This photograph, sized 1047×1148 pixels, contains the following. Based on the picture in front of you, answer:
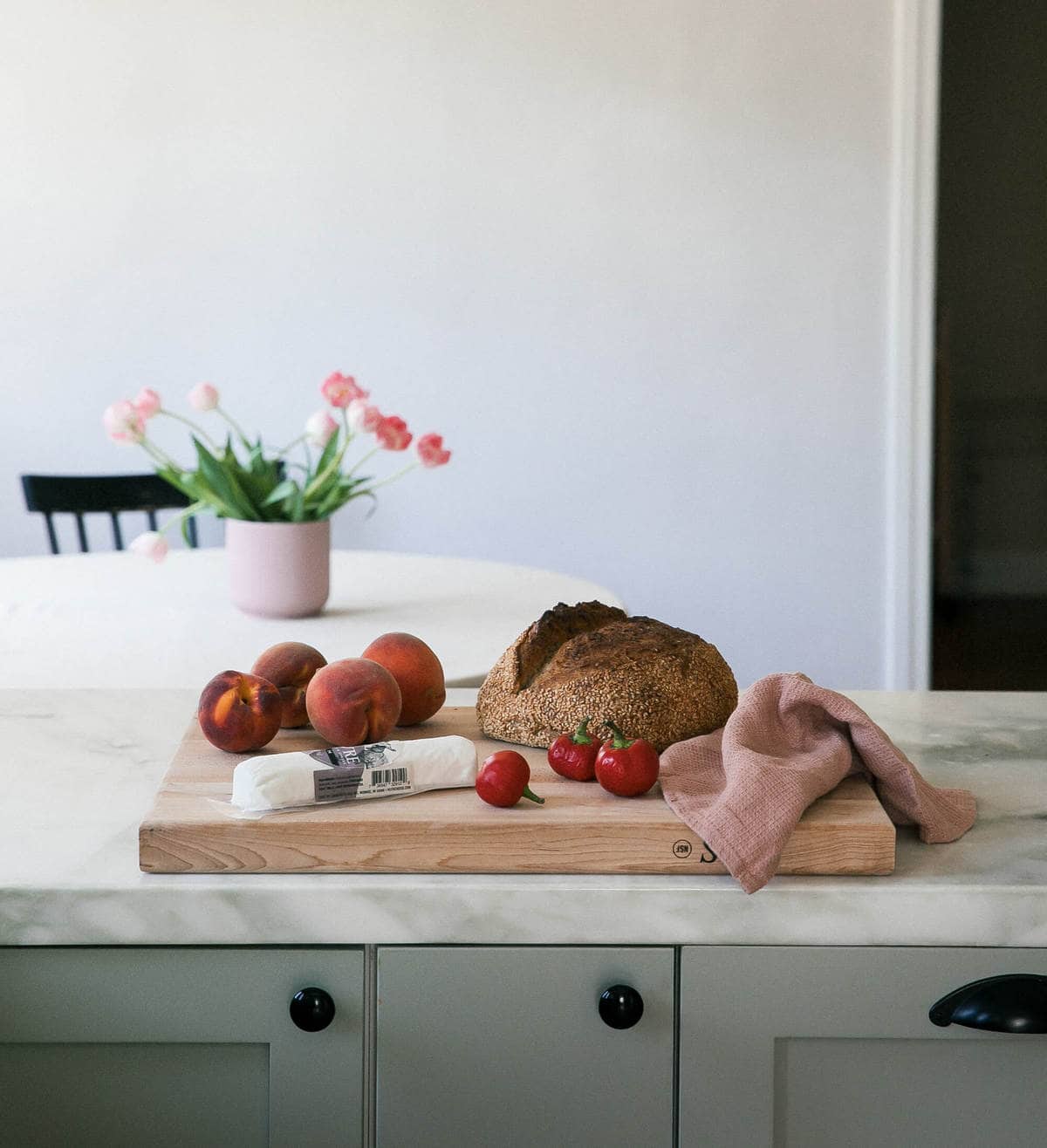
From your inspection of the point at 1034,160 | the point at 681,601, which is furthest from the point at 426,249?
the point at 1034,160

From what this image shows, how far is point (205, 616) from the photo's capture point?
194 cm

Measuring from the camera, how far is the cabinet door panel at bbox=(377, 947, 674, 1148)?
0.81 meters

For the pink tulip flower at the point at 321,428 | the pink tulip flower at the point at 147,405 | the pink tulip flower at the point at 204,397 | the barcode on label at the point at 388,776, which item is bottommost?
the barcode on label at the point at 388,776

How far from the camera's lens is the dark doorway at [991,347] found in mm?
5281

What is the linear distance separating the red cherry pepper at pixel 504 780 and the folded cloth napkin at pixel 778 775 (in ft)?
0.31

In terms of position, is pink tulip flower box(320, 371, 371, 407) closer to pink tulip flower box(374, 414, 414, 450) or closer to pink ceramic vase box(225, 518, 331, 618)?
pink tulip flower box(374, 414, 414, 450)

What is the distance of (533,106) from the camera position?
11.1 ft

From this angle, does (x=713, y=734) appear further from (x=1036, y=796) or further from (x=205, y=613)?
(x=205, y=613)

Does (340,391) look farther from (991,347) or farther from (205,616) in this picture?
(991,347)

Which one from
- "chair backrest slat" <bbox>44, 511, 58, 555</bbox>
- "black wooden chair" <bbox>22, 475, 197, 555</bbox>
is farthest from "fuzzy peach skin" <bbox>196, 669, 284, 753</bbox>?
"chair backrest slat" <bbox>44, 511, 58, 555</bbox>

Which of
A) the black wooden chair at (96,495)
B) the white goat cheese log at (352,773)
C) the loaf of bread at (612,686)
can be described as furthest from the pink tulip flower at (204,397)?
the white goat cheese log at (352,773)

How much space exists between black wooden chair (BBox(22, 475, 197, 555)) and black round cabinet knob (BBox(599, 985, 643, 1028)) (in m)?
2.20

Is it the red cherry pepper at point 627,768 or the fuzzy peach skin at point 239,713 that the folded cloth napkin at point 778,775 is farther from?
the fuzzy peach skin at point 239,713

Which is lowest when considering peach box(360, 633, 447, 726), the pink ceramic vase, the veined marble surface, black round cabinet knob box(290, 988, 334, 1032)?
black round cabinet knob box(290, 988, 334, 1032)
